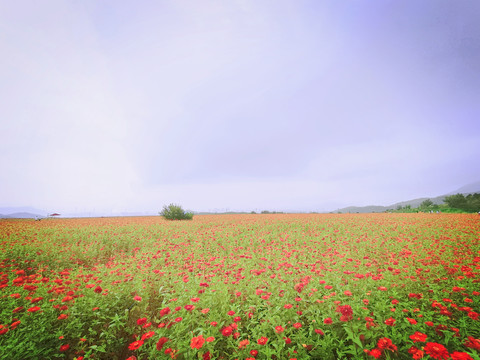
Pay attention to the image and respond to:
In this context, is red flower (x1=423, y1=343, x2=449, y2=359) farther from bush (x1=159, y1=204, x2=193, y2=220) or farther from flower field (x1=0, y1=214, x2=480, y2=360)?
bush (x1=159, y1=204, x2=193, y2=220)

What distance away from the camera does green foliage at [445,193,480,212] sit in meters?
18.3

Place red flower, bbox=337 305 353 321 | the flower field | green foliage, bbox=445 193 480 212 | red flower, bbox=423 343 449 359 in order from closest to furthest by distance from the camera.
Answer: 1. red flower, bbox=423 343 449 359
2. the flower field
3. red flower, bbox=337 305 353 321
4. green foliage, bbox=445 193 480 212

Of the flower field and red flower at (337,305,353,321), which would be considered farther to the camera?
red flower at (337,305,353,321)

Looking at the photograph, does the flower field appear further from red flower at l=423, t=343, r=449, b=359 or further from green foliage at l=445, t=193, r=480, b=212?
green foliage at l=445, t=193, r=480, b=212

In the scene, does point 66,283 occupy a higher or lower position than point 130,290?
higher

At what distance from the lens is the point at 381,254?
6680 millimetres

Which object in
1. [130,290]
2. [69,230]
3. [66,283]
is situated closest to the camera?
[66,283]

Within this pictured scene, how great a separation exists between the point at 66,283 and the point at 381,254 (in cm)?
871

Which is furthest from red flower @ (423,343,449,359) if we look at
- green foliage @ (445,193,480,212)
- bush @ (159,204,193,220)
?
green foliage @ (445,193,480,212)

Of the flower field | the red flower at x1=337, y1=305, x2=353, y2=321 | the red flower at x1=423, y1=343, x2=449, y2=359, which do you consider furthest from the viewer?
the red flower at x1=337, y1=305, x2=353, y2=321

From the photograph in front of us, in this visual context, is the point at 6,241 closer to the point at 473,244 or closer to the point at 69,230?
the point at 69,230

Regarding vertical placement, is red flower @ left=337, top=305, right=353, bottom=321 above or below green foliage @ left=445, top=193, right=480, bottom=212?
below

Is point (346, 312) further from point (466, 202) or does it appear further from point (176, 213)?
point (466, 202)

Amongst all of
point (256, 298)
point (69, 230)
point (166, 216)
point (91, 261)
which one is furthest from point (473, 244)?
point (166, 216)
